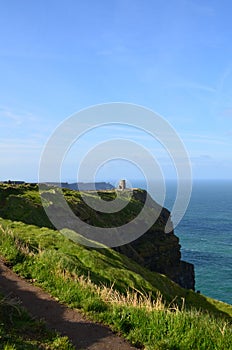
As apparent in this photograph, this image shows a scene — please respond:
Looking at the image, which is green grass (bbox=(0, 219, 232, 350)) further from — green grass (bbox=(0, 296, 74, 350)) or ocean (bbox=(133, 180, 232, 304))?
ocean (bbox=(133, 180, 232, 304))

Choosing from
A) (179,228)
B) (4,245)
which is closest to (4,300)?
(4,245)

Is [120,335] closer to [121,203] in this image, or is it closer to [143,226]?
[143,226]

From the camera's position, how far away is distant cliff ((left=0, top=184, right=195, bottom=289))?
157 ft

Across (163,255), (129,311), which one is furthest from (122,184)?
(129,311)

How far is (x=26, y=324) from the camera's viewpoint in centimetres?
1107

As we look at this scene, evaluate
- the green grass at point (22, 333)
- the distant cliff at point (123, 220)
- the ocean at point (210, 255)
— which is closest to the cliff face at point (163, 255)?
the distant cliff at point (123, 220)

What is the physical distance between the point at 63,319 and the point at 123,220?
78.3m

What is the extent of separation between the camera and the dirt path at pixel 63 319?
10891mm

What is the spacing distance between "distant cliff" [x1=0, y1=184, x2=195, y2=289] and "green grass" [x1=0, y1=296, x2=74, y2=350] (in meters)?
32.5

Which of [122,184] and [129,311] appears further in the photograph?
[122,184]

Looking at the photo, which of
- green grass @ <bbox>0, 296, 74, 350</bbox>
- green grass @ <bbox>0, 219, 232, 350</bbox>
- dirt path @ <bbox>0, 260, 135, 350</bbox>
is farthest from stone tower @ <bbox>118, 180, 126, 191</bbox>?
green grass @ <bbox>0, 296, 74, 350</bbox>

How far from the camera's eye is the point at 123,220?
296 feet

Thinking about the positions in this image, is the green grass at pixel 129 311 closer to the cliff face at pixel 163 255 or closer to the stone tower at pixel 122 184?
the cliff face at pixel 163 255

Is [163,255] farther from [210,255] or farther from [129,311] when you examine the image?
[129,311]
